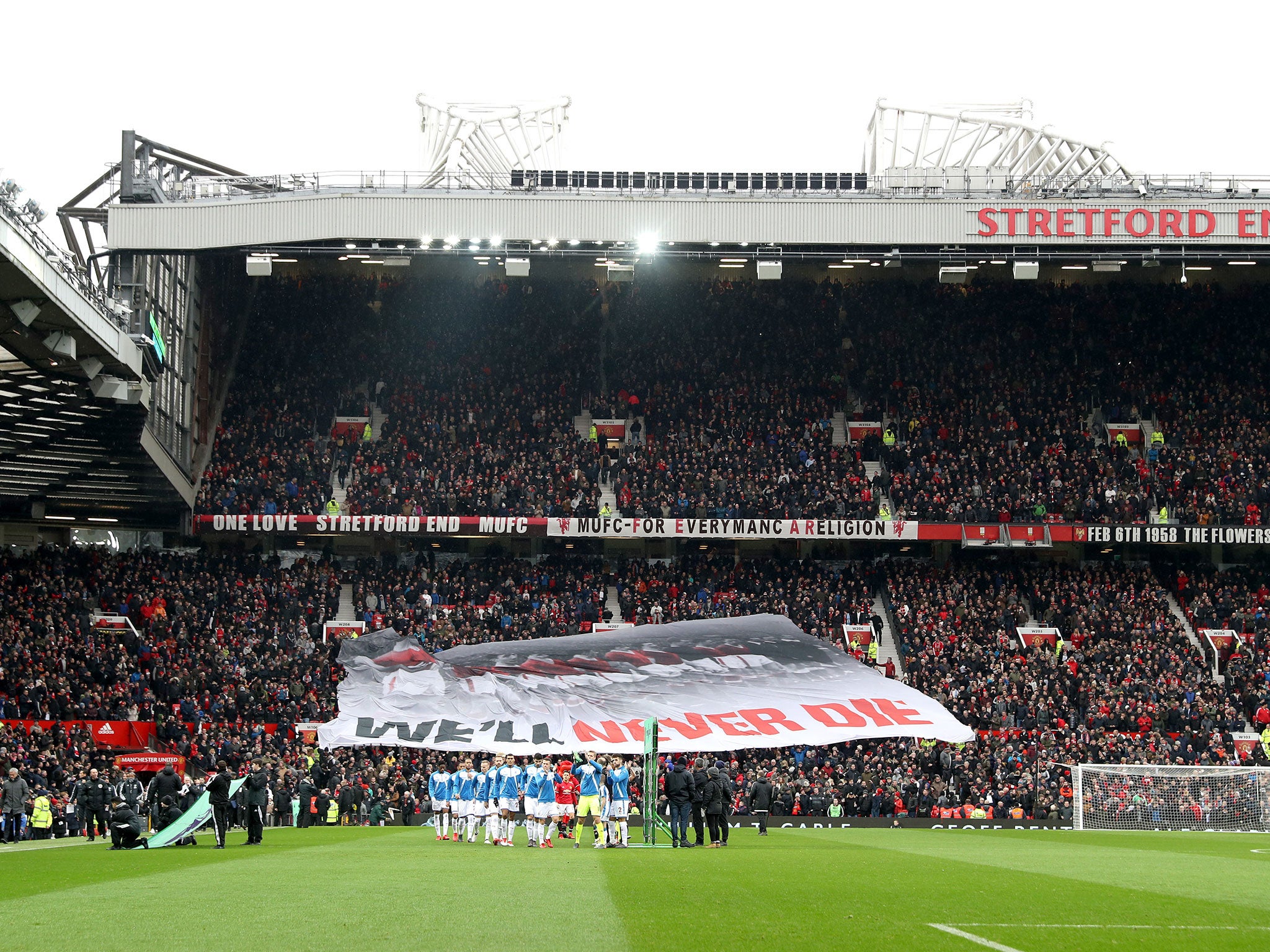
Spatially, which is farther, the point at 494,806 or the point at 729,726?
the point at 729,726

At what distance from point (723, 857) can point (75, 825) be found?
17030 mm

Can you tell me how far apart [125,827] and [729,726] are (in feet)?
54.9

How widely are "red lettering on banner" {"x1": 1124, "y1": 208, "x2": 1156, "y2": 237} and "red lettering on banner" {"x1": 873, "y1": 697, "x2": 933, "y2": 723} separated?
17509 mm

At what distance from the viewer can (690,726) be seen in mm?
37031

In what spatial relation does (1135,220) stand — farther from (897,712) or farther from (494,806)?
(494,806)

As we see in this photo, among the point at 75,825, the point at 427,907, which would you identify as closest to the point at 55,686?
the point at 75,825

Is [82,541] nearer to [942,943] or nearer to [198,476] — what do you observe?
[198,476]

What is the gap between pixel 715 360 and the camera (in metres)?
54.5

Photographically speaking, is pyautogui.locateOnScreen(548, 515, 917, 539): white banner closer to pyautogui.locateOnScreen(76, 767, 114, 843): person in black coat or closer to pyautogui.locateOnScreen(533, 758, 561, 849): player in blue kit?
pyautogui.locateOnScreen(76, 767, 114, 843): person in black coat

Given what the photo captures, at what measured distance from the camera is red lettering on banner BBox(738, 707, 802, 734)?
3662 centimetres

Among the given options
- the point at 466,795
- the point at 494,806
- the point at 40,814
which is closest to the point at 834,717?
the point at 466,795

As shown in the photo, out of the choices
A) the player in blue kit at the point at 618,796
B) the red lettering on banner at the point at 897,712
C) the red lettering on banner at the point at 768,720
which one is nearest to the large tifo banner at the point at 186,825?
the player in blue kit at the point at 618,796

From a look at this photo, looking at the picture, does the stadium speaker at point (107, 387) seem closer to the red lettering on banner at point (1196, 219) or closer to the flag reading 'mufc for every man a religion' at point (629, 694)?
the flag reading 'mufc for every man a religion' at point (629, 694)

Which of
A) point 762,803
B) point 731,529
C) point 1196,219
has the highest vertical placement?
point 1196,219
